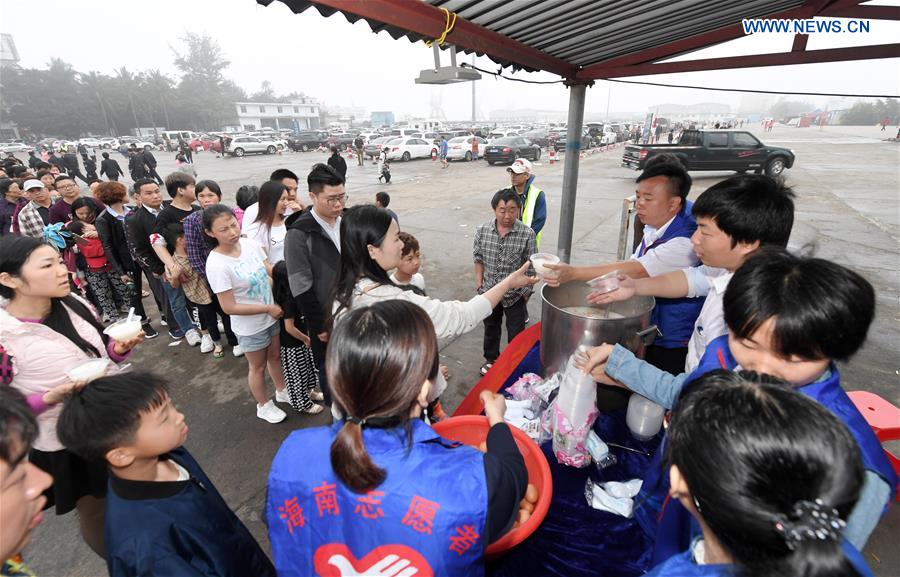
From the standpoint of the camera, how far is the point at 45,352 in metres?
1.72

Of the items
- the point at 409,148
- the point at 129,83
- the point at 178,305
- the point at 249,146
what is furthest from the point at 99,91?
the point at 178,305

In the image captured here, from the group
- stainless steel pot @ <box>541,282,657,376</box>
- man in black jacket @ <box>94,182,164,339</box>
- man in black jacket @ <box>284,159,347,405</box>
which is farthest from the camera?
man in black jacket @ <box>94,182,164,339</box>

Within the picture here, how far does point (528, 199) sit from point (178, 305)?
3905mm

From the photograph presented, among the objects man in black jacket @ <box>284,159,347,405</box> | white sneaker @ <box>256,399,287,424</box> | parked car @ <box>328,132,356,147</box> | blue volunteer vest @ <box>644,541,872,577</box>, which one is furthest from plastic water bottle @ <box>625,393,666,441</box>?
parked car @ <box>328,132,356,147</box>

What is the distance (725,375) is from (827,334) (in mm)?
307

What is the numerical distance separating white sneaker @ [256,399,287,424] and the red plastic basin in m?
2.01

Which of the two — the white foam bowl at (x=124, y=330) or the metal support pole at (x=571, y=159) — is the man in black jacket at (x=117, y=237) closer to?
the white foam bowl at (x=124, y=330)

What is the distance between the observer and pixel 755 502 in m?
0.70

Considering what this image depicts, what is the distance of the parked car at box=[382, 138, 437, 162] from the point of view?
71.9 feet

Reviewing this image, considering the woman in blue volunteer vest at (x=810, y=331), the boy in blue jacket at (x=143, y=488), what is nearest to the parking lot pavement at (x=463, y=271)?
the woman in blue volunteer vest at (x=810, y=331)

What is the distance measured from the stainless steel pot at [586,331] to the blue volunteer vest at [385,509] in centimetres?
116

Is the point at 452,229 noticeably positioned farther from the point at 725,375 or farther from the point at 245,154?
the point at 245,154

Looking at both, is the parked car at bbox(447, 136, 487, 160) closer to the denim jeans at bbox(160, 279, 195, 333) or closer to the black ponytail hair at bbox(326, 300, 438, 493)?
the denim jeans at bbox(160, 279, 195, 333)

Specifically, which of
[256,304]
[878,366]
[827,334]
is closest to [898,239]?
[878,366]
